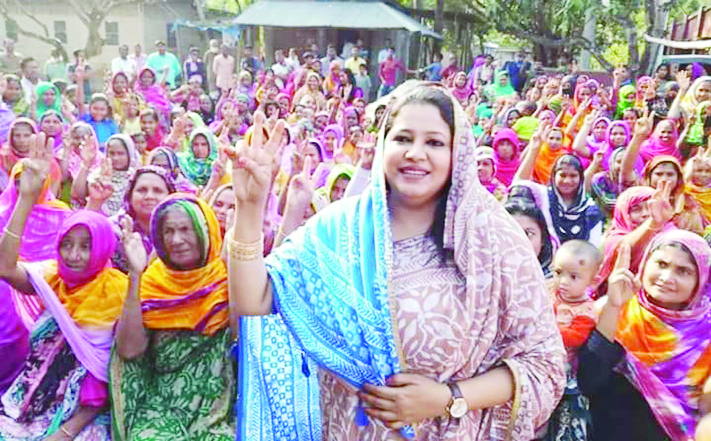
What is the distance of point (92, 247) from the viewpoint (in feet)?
8.02

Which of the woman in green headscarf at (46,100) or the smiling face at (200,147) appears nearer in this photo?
the smiling face at (200,147)

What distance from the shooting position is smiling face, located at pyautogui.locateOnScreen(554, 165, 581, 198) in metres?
3.76

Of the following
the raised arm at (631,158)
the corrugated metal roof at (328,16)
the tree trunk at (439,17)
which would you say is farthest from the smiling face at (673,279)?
the tree trunk at (439,17)

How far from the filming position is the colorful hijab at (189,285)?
2.23 meters

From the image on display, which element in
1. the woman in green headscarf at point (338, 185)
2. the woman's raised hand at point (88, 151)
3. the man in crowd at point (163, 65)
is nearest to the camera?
the woman's raised hand at point (88, 151)

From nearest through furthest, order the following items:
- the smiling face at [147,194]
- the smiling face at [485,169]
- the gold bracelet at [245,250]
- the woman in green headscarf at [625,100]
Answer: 1. the gold bracelet at [245,250]
2. the smiling face at [147,194]
3. the smiling face at [485,169]
4. the woman in green headscarf at [625,100]

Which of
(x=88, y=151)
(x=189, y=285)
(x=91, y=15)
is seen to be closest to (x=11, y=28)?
(x=91, y=15)

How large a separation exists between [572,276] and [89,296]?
1.81 m

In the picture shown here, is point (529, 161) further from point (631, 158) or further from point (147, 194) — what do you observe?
point (147, 194)

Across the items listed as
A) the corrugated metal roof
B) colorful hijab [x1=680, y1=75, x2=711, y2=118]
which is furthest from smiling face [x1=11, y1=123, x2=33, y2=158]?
the corrugated metal roof

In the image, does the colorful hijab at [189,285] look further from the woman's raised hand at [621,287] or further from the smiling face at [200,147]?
the smiling face at [200,147]

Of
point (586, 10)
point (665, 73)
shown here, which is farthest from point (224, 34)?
point (665, 73)

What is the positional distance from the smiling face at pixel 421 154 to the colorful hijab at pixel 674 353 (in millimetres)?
1167

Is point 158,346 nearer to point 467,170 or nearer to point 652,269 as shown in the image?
point 467,170
